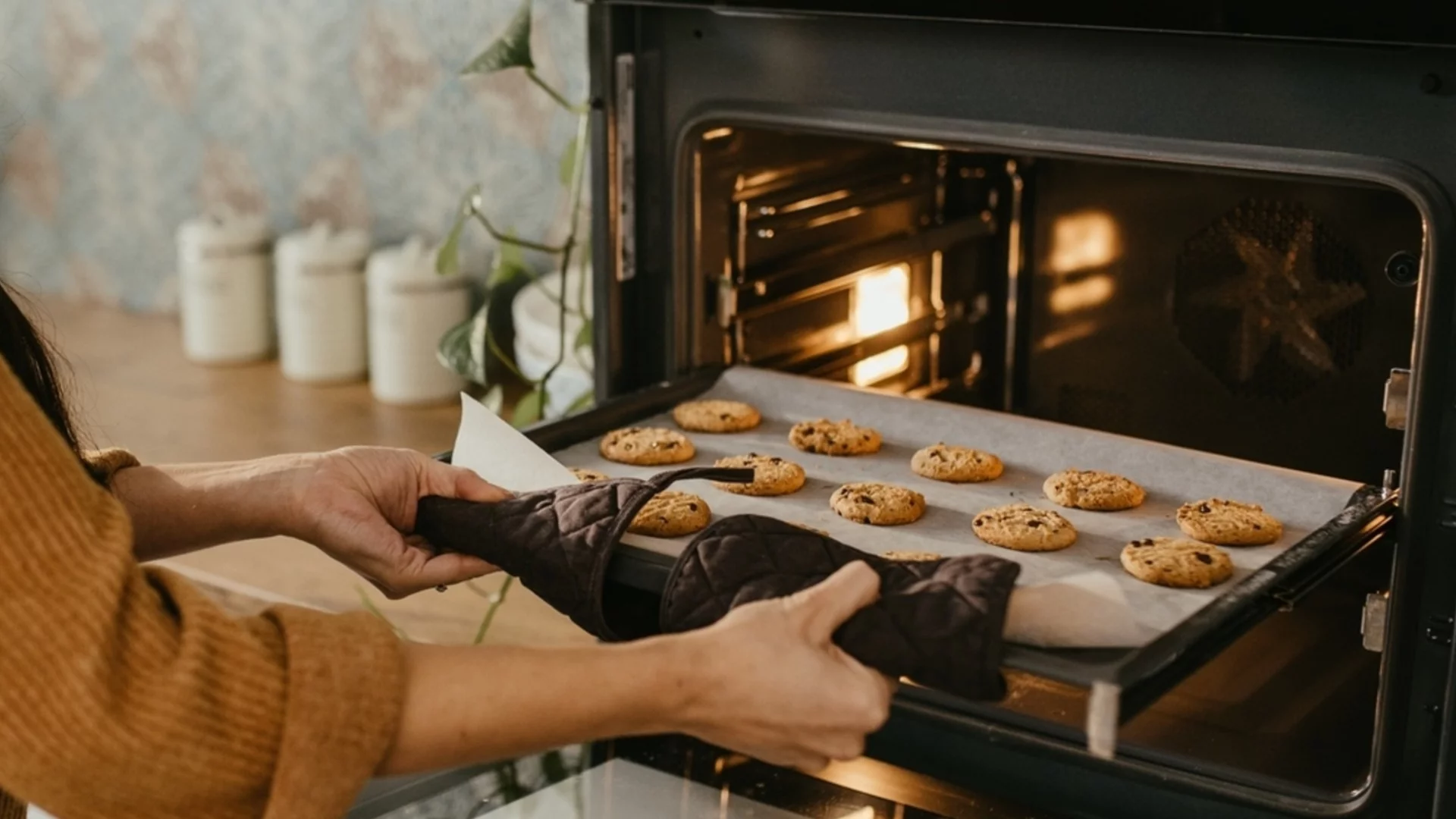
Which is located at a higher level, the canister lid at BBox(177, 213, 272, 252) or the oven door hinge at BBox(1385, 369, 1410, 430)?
the oven door hinge at BBox(1385, 369, 1410, 430)

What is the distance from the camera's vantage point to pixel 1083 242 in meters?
1.66

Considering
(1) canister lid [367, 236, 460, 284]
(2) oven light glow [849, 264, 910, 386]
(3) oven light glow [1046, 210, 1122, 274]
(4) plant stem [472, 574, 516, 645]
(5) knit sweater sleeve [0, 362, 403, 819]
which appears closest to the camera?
(5) knit sweater sleeve [0, 362, 403, 819]

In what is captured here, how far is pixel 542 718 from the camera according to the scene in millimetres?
964

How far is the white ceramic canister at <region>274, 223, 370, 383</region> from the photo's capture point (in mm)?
2494

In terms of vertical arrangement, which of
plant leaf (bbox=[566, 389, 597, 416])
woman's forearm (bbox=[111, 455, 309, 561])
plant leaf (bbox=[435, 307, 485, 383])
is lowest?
plant leaf (bbox=[566, 389, 597, 416])

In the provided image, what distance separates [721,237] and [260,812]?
0.79 metres

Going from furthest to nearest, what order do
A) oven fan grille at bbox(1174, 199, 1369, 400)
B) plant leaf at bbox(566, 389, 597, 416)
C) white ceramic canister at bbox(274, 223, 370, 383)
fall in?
white ceramic canister at bbox(274, 223, 370, 383), plant leaf at bbox(566, 389, 597, 416), oven fan grille at bbox(1174, 199, 1369, 400)

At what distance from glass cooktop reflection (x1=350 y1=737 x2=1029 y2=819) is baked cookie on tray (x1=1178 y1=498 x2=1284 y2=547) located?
0.29 meters

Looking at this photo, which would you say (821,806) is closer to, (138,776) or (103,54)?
(138,776)

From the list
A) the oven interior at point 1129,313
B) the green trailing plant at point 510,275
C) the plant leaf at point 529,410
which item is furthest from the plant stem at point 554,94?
the oven interior at point 1129,313

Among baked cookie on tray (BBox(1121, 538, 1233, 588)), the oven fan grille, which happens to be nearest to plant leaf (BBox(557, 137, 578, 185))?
the oven fan grille

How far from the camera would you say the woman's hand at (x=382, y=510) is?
1244 mm

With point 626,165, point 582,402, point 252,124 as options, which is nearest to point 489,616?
point 582,402

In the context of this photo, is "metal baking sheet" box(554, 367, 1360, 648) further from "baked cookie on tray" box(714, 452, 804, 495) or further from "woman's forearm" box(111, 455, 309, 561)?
"woman's forearm" box(111, 455, 309, 561)
